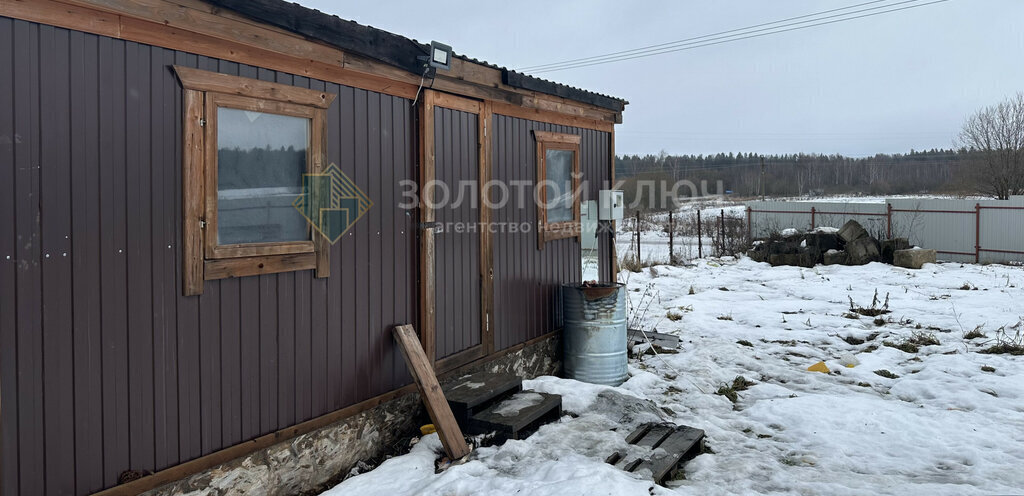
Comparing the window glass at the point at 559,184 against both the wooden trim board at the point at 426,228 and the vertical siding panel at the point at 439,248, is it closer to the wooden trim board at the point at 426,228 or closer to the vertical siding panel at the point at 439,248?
the vertical siding panel at the point at 439,248

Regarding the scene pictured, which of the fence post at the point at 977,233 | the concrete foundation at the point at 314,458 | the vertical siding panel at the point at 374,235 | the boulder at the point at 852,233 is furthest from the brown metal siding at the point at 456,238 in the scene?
the fence post at the point at 977,233

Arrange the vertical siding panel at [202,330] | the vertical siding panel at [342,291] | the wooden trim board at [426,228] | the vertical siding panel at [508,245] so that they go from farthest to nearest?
the vertical siding panel at [508,245] → the wooden trim board at [426,228] → the vertical siding panel at [342,291] → the vertical siding panel at [202,330]

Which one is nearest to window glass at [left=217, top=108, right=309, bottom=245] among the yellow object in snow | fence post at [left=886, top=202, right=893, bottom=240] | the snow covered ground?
the snow covered ground

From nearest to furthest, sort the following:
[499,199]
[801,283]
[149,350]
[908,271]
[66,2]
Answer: [66,2], [149,350], [499,199], [801,283], [908,271]

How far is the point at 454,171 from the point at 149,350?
2730 millimetres

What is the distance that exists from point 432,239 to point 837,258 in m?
13.1

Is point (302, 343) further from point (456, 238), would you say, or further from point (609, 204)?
point (609, 204)

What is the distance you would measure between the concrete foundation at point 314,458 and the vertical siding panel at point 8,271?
0.67m

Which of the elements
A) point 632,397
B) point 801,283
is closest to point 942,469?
point 632,397

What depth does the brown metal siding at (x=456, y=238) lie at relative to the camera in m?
5.22

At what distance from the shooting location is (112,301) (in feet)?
10.2

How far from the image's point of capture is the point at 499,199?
6.01 m

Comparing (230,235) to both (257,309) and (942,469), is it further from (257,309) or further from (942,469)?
(942,469)

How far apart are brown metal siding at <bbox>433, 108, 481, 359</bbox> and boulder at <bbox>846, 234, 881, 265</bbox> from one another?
40.9ft
